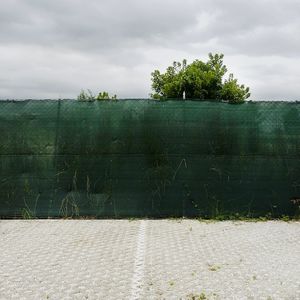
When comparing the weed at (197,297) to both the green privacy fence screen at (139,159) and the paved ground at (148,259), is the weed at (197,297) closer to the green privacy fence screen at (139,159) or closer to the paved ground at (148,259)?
the paved ground at (148,259)

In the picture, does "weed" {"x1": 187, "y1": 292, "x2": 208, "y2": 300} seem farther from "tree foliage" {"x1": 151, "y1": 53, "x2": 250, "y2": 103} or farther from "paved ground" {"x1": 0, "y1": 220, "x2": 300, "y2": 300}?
"tree foliage" {"x1": 151, "y1": 53, "x2": 250, "y2": 103}

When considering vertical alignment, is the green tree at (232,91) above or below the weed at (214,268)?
above

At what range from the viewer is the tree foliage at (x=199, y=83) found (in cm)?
2223

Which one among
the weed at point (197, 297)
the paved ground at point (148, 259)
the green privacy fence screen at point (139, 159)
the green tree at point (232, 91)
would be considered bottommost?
the paved ground at point (148, 259)

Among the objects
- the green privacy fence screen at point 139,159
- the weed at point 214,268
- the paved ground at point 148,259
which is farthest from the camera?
the green privacy fence screen at point 139,159

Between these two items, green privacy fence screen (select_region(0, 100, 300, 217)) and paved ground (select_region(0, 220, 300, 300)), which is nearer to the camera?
paved ground (select_region(0, 220, 300, 300))

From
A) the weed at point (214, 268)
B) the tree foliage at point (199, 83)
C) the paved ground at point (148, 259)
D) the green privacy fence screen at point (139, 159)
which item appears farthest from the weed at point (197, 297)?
the tree foliage at point (199, 83)

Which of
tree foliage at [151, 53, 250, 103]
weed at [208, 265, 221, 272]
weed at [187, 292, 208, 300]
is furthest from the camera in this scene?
tree foliage at [151, 53, 250, 103]

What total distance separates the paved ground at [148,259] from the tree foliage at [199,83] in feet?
48.4

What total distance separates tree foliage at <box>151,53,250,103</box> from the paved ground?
580 inches

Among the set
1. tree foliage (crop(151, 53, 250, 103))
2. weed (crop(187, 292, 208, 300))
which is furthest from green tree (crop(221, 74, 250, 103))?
weed (crop(187, 292, 208, 300))

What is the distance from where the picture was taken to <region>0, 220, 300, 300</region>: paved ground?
15.0 ft

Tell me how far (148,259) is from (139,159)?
8.81 ft

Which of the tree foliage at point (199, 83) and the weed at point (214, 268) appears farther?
the tree foliage at point (199, 83)
